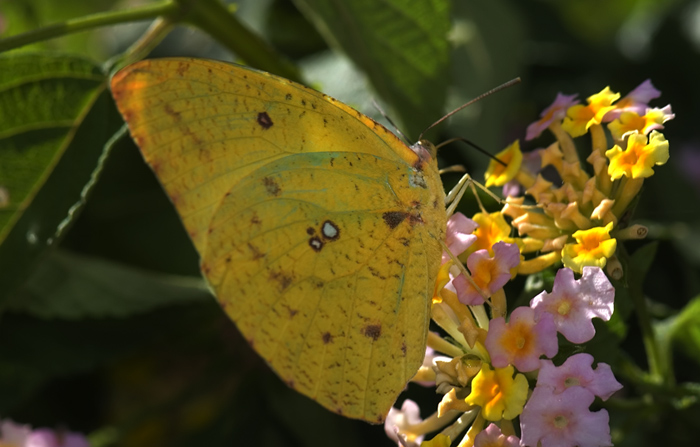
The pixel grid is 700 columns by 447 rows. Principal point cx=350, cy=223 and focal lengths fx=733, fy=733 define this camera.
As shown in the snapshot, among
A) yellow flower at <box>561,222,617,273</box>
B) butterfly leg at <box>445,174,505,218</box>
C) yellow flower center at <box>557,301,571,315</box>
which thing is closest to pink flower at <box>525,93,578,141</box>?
butterfly leg at <box>445,174,505,218</box>

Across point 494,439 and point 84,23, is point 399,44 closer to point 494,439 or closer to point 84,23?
point 84,23

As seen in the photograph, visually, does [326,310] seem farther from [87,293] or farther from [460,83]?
[460,83]

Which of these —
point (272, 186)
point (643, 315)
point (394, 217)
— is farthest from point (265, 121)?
point (643, 315)

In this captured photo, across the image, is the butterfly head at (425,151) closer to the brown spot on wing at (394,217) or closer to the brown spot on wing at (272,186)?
the brown spot on wing at (394,217)

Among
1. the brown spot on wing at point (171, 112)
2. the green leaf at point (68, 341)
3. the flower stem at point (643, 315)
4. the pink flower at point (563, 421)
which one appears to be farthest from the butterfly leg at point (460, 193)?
the green leaf at point (68, 341)

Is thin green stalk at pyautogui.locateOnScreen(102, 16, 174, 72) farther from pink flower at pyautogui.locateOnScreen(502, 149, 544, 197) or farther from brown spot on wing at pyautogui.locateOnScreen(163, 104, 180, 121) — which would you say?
pink flower at pyautogui.locateOnScreen(502, 149, 544, 197)
